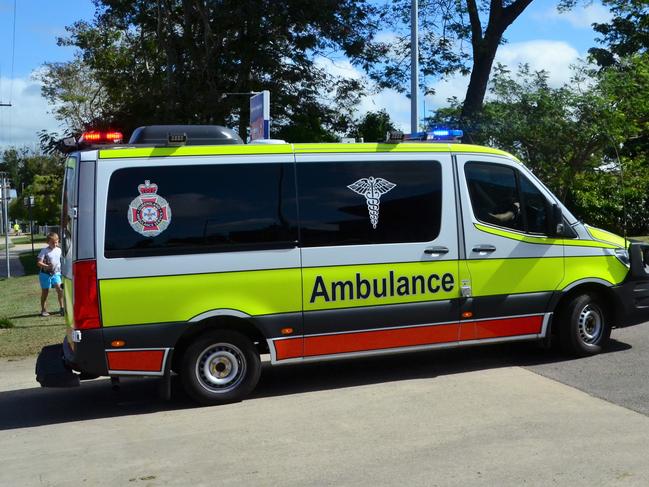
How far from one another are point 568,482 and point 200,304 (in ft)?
11.6

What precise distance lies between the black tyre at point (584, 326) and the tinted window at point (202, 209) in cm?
327

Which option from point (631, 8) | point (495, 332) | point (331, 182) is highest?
point (631, 8)

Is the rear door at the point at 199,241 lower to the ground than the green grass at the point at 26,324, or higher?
higher

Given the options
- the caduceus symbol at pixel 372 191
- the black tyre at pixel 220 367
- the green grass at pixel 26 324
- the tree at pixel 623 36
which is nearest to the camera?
the black tyre at pixel 220 367

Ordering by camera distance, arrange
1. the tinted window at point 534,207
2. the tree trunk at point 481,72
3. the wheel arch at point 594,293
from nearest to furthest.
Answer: the tinted window at point 534,207, the wheel arch at point 594,293, the tree trunk at point 481,72

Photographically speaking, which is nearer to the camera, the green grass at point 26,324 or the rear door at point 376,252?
the rear door at point 376,252

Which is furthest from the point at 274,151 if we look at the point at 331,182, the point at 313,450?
the point at 313,450

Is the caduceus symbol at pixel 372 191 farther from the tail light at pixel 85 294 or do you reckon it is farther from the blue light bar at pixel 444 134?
the tail light at pixel 85 294

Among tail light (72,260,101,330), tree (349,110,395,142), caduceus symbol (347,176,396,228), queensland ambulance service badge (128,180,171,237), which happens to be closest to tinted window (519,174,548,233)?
caduceus symbol (347,176,396,228)

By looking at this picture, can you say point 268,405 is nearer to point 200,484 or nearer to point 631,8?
point 200,484

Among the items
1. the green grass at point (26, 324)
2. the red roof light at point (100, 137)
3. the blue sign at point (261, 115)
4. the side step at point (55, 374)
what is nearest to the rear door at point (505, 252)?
the red roof light at point (100, 137)

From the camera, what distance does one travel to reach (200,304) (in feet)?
23.0

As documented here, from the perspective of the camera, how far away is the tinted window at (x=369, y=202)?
744 centimetres

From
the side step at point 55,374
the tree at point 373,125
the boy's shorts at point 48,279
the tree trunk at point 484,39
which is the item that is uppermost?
the tree trunk at point 484,39
